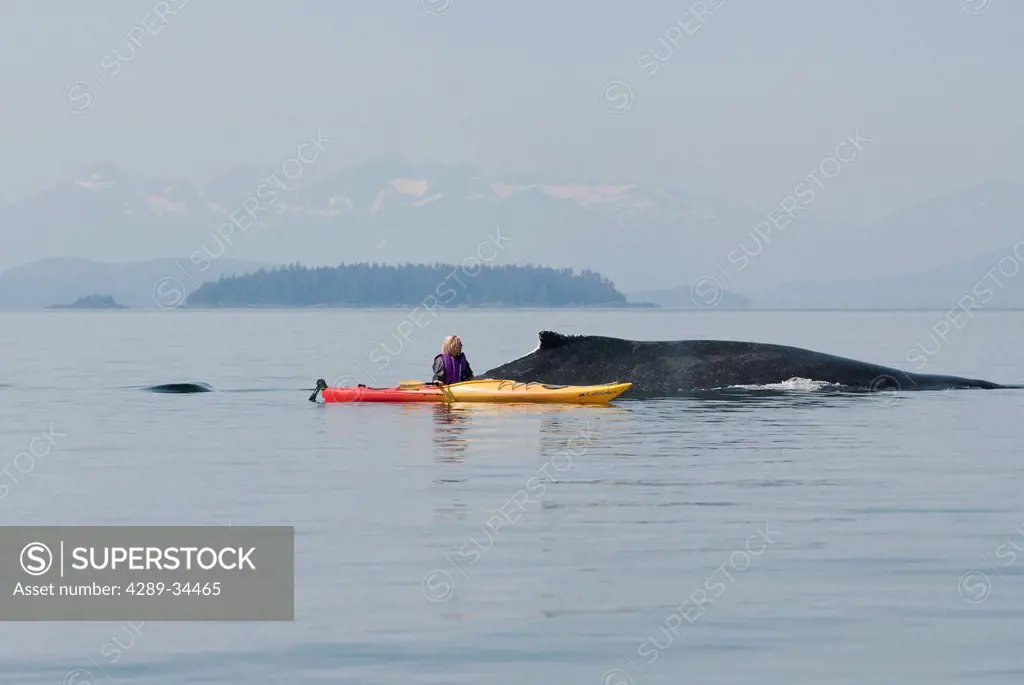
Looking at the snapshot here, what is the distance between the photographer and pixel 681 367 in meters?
37.3

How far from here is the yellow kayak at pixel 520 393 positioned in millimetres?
33500

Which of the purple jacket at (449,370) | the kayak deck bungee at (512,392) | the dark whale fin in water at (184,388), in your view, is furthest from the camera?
the dark whale fin in water at (184,388)

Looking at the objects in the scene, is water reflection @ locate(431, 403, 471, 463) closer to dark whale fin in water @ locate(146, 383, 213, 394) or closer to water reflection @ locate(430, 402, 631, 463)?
water reflection @ locate(430, 402, 631, 463)

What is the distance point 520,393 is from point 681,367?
16.8 feet

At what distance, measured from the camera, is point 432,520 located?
17.5m

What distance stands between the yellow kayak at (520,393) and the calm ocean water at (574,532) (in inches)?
16.0

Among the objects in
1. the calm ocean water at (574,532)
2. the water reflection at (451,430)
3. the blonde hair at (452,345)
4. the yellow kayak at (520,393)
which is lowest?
the calm ocean water at (574,532)

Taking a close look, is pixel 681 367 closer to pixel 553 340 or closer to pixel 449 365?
pixel 553 340

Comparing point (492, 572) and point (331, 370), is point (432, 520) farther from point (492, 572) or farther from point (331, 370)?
point (331, 370)

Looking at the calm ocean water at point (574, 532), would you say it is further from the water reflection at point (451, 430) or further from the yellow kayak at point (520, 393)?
the yellow kayak at point (520, 393)

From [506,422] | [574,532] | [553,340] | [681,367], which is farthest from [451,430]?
[574,532]

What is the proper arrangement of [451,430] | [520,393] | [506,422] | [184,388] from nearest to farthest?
[451,430] → [506,422] → [520,393] → [184,388]

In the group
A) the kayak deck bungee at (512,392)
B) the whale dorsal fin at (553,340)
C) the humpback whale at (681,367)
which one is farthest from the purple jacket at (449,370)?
A: the whale dorsal fin at (553,340)

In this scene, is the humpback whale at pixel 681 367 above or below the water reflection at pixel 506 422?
above
